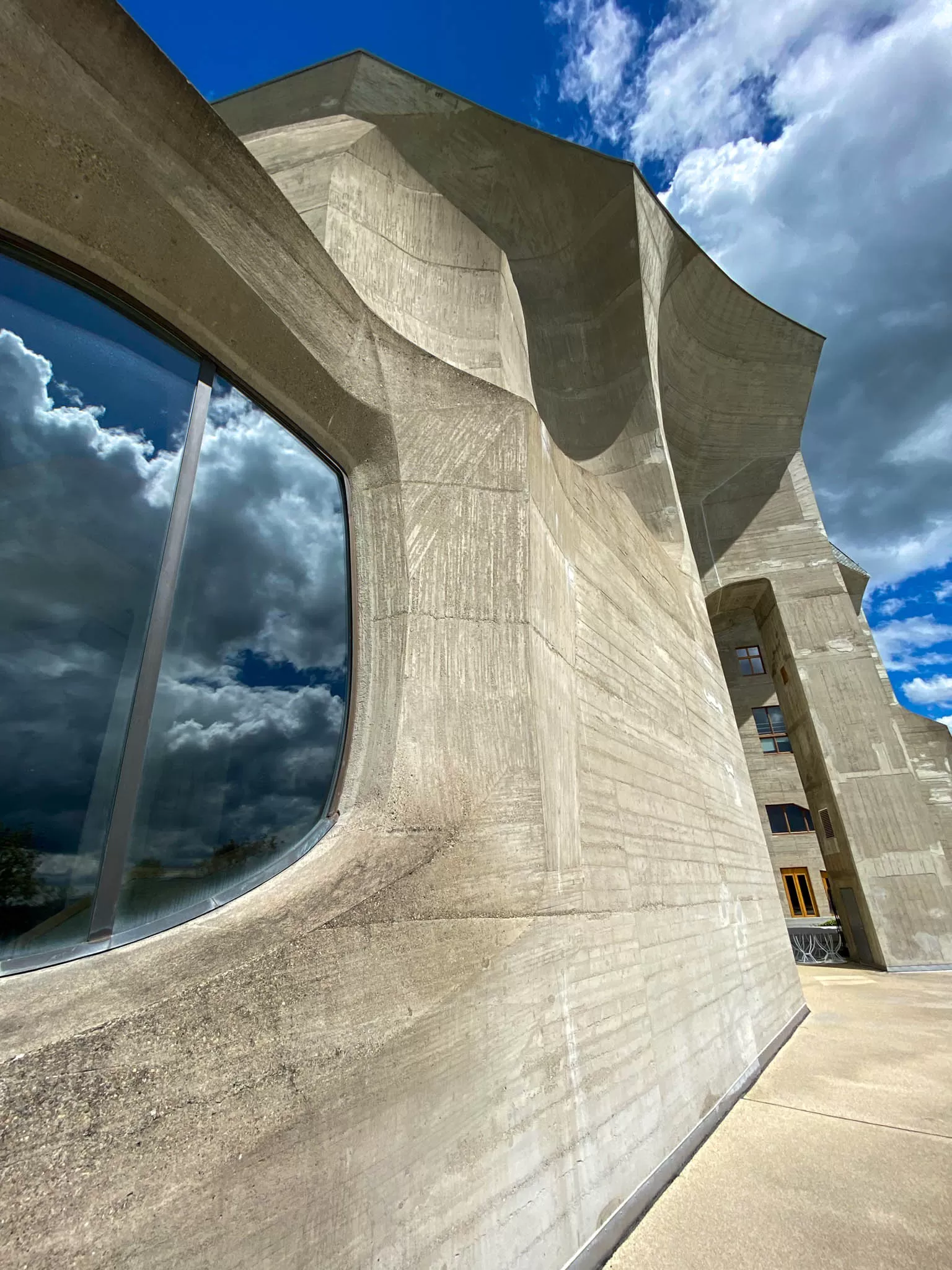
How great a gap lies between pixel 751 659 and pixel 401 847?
2164cm

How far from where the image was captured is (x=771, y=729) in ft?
68.7

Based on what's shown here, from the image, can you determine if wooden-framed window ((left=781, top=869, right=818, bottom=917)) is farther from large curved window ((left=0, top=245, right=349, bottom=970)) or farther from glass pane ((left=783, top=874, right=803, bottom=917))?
large curved window ((left=0, top=245, right=349, bottom=970))

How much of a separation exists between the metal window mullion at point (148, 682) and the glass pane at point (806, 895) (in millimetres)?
22142

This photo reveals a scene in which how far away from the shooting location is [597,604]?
4.19 meters

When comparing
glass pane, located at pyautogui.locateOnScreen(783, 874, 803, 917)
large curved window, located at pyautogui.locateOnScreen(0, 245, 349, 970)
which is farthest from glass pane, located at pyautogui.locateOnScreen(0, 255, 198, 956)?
glass pane, located at pyautogui.locateOnScreen(783, 874, 803, 917)

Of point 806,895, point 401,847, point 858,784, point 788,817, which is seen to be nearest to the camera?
point 401,847

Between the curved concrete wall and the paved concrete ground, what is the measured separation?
170 millimetres

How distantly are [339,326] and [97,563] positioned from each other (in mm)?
1676

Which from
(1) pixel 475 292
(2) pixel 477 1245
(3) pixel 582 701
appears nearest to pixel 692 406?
(1) pixel 475 292

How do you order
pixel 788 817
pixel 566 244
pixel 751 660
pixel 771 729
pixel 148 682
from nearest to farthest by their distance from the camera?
pixel 148 682
pixel 566 244
pixel 788 817
pixel 771 729
pixel 751 660

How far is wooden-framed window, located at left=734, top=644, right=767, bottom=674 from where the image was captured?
21234 mm

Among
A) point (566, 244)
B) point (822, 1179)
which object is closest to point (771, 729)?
point (566, 244)

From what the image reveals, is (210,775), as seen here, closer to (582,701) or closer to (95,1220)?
(95,1220)

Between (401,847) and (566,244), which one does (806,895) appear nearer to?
(566,244)
